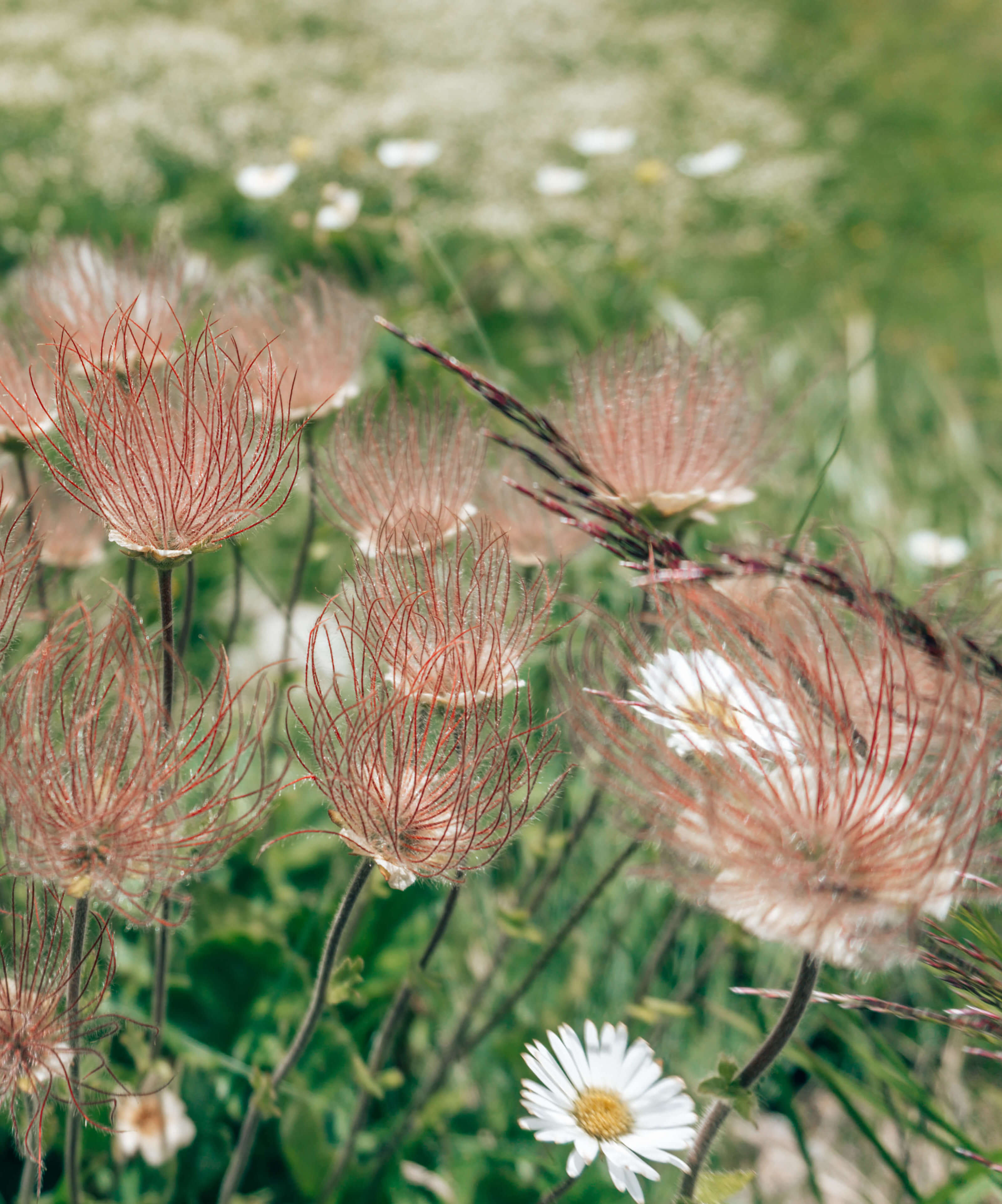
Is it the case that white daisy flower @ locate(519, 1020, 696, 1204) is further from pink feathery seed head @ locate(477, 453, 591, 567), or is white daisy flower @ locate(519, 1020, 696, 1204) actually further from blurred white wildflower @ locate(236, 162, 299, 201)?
blurred white wildflower @ locate(236, 162, 299, 201)

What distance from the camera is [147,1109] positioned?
58.3 inches

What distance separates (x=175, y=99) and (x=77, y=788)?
15.7 feet

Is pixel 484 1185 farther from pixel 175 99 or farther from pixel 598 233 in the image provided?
pixel 175 99

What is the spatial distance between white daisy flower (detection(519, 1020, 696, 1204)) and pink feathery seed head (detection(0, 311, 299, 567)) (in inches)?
25.3

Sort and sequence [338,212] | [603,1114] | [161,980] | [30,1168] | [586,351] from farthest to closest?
1. [586,351]
2. [338,212]
3. [161,980]
4. [30,1168]
5. [603,1114]

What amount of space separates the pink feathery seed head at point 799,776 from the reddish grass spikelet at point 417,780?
3.9 inches

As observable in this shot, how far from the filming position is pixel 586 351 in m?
3.19

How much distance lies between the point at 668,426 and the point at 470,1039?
1103 millimetres

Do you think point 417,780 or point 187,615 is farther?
point 187,615

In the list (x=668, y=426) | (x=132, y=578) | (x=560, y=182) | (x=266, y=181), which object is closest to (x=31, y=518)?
(x=132, y=578)

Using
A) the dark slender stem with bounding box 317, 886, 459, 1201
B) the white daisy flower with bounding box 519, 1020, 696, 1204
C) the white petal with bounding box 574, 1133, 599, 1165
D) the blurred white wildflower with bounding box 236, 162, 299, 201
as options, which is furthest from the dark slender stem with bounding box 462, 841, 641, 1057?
the blurred white wildflower with bounding box 236, 162, 299, 201

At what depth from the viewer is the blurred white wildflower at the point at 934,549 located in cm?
275

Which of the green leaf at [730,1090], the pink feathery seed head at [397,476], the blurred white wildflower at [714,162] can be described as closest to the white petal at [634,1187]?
the green leaf at [730,1090]

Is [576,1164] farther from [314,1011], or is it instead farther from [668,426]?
[668,426]
